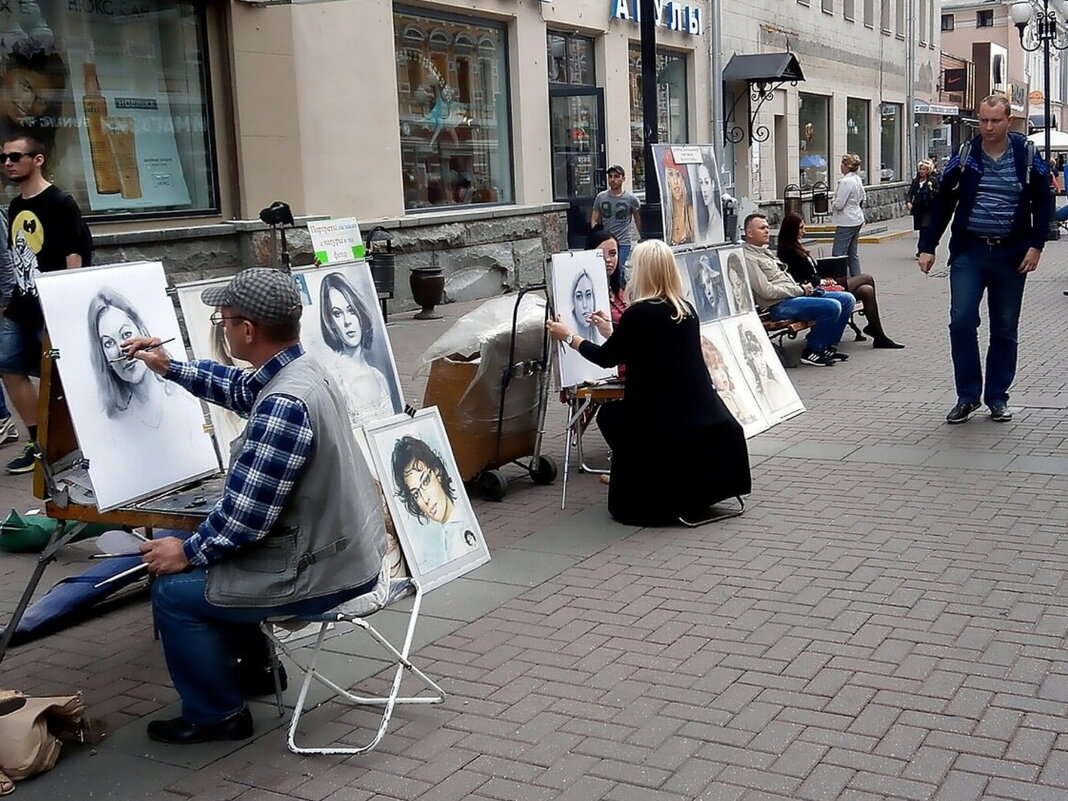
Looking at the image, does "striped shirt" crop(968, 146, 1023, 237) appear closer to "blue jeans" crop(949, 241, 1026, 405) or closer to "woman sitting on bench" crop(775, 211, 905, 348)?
"blue jeans" crop(949, 241, 1026, 405)

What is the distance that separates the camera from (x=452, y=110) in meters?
16.8

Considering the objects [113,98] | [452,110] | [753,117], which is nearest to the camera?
[113,98]

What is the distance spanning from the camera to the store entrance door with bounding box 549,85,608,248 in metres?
18.8

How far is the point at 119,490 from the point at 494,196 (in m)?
13.7

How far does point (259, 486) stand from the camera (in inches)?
145

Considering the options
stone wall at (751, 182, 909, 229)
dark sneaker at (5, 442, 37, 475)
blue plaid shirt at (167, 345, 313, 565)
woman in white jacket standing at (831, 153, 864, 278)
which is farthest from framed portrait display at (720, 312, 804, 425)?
stone wall at (751, 182, 909, 229)

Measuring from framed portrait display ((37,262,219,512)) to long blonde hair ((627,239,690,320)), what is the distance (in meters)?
2.46

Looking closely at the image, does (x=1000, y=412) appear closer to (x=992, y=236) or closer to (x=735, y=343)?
(x=992, y=236)

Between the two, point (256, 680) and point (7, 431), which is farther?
point (7, 431)

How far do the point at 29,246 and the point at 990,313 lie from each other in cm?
610

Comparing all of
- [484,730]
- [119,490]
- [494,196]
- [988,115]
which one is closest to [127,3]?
[494,196]

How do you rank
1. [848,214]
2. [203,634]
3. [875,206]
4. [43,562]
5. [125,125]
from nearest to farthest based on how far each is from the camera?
[203,634]
[43,562]
[125,125]
[848,214]
[875,206]

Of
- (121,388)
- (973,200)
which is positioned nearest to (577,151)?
(973,200)

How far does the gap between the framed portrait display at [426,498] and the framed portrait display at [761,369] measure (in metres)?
3.38
